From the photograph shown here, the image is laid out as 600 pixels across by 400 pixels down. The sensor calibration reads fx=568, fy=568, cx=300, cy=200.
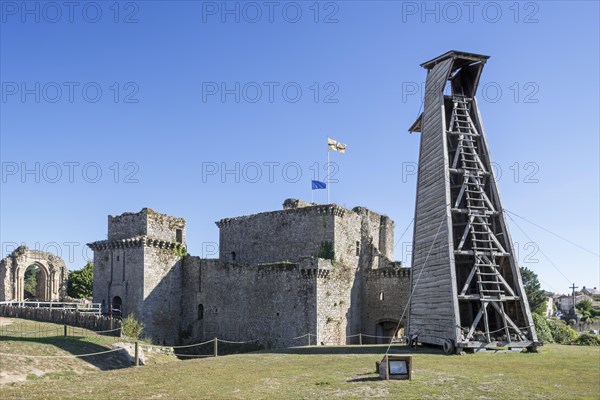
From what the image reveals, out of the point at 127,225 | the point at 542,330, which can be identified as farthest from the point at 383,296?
the point at 127,225

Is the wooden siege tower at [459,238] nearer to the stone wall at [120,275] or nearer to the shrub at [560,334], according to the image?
the shrub at [560,334]

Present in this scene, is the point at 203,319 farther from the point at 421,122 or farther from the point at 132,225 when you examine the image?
the point at 421,122

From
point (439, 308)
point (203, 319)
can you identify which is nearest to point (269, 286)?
point (203, 319)

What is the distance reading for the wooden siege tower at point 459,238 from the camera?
85.8ft

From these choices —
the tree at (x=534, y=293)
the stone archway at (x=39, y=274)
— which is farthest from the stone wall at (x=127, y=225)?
the tree at (x=534, y=293)

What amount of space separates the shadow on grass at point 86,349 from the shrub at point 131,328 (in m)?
5.50

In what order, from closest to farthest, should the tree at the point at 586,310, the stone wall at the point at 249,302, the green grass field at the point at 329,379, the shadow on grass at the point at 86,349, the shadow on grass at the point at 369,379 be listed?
the green grass field at the point at 329,379
the shadow on grass at the point at 369,379
the shadow on grass at the point at 86,349
the stone wall at the point at 249,302
the tree at the point at 586,310

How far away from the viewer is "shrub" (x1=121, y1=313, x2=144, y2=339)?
116ft

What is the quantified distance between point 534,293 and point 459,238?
3888 cm

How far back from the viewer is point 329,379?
17500mm

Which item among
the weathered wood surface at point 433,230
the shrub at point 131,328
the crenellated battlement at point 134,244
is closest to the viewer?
Answer: the weathered wood surface at point 433,230

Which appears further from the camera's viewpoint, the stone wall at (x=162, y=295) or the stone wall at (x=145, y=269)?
the stone wall at (x=145, y=269)

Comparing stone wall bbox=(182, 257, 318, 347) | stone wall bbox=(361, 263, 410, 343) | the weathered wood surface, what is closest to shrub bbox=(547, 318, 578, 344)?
stone wall bbox=(361, 263, 410, 343)

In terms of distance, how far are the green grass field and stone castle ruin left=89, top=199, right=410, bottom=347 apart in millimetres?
11892
